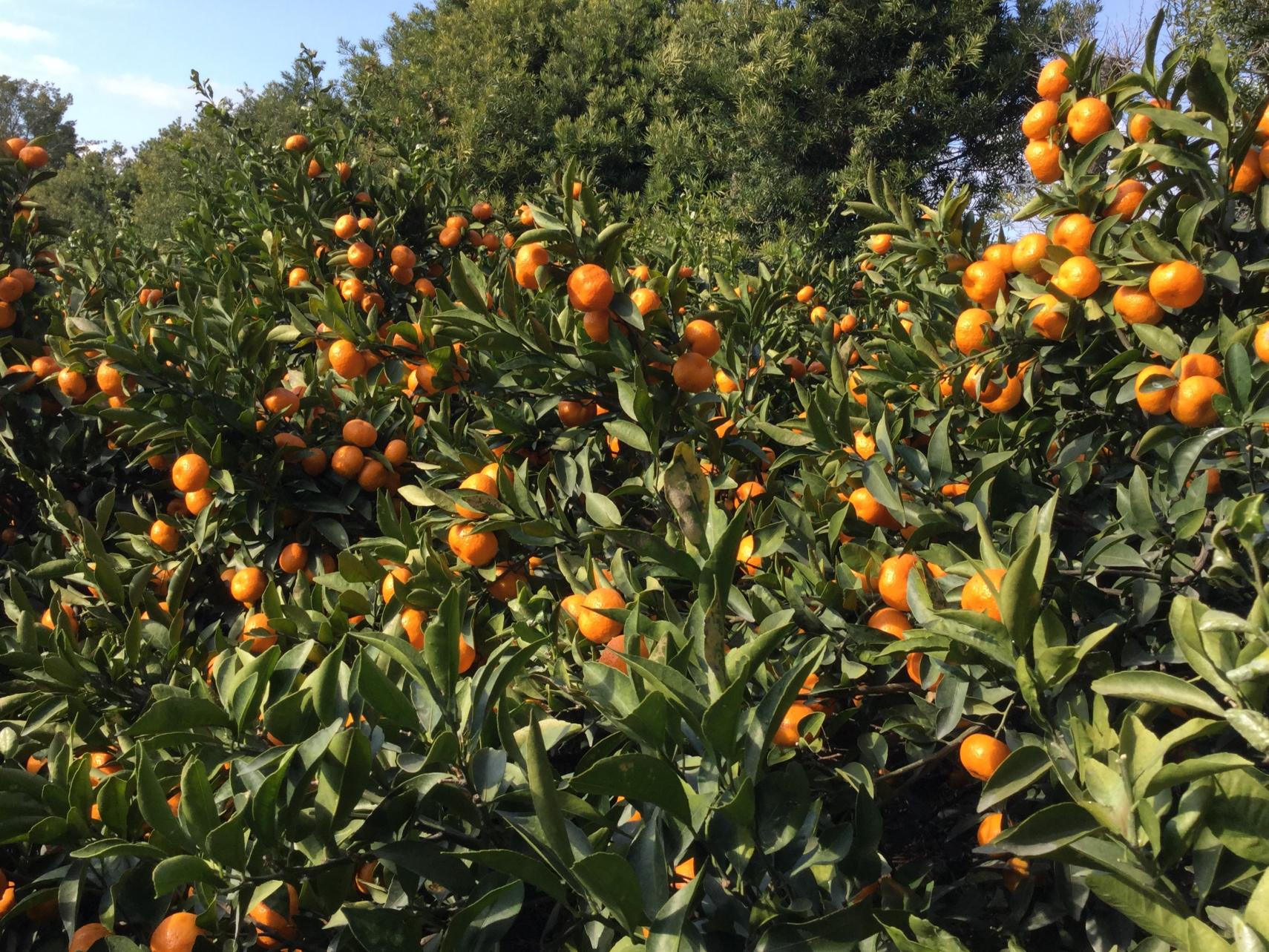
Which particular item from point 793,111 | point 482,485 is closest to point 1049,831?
point 482,485

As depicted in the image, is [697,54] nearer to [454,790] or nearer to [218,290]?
[218,290]

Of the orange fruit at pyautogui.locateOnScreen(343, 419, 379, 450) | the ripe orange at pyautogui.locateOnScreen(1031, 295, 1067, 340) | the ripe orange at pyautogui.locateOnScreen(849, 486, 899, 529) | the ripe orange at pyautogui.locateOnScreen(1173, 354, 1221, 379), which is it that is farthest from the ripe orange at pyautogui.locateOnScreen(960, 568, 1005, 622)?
the orange fruit at pyautogui.locateOnScreen(343, 419, 379, 450)

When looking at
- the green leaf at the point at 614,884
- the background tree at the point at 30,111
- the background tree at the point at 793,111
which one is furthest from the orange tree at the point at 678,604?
the background tree at the point at 30,111

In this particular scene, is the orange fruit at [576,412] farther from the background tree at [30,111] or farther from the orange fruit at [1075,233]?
the background tree at [30,111]

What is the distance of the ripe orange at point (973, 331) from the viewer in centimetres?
139

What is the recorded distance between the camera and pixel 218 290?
1887 mm

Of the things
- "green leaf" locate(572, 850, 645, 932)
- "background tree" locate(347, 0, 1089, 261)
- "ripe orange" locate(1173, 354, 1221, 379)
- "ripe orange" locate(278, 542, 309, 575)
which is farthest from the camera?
"background tree" locate(347, 0, 1089, 261)

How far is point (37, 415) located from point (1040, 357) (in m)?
2.21

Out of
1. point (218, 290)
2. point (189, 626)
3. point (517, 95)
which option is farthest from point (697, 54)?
point (189, 626)

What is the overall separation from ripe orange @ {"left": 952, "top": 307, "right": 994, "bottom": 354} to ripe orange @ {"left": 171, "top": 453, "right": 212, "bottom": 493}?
4.61ft

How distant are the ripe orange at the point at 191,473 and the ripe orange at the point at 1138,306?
61.8 inches

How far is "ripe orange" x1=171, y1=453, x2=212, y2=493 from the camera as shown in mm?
1521

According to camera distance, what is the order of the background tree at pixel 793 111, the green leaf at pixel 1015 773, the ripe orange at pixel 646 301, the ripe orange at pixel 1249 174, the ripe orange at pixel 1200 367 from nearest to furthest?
the green leaf at pixel 1015 773 → the ripe orange at pixel 1200 367 → the ripe orange at pixel 1249 174 → the ripe orange at pixel 646 301 → the background tree at pixel 793 111

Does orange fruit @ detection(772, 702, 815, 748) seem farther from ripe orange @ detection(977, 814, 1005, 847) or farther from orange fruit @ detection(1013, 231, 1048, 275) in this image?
orange fruit @ detection(1013, 231, 1048, 275)
